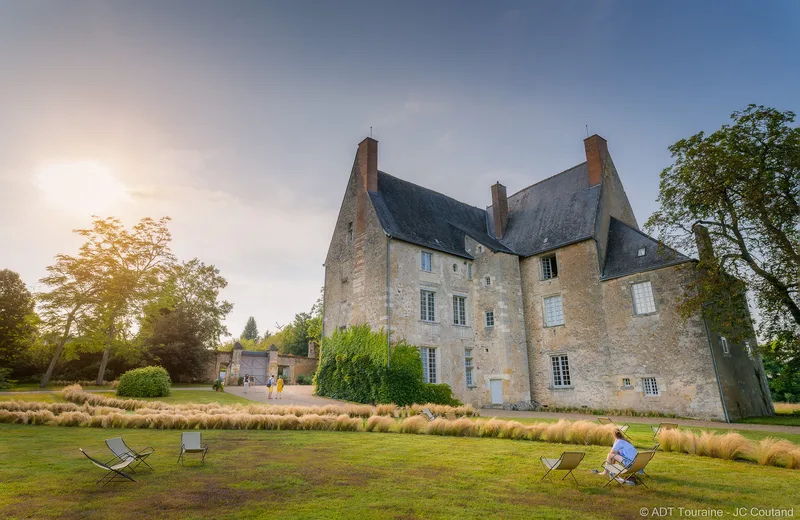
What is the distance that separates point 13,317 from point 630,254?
1510 inches

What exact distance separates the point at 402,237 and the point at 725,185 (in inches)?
548

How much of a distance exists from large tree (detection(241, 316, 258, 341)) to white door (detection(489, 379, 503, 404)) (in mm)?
81984

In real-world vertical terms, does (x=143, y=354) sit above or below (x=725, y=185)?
below

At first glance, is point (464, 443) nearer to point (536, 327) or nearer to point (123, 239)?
point (536, 327)

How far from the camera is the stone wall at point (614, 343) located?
18422mm

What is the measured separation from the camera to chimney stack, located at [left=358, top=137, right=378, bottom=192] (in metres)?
25.3

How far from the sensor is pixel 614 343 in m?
21.0

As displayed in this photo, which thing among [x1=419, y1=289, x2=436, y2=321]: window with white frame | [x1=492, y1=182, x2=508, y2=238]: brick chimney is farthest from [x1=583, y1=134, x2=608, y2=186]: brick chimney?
[x1=419, y1=289, x2=436, y2=321]: window with white frame

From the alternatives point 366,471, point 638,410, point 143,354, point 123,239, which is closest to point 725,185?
point 638,410

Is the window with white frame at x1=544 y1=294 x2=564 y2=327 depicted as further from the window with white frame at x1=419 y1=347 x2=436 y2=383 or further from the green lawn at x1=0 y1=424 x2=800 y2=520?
the green lawn at x1=0 y1=424 x2=800 y2=520

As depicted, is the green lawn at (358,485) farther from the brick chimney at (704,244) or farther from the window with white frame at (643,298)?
the window with white frame at (643,298)

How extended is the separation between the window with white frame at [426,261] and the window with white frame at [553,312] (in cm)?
680

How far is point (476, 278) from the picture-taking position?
25312 mm

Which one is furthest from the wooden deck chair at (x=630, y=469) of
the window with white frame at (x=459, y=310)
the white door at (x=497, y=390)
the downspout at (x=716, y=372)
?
the window with white frame at (x=459, y=310)
